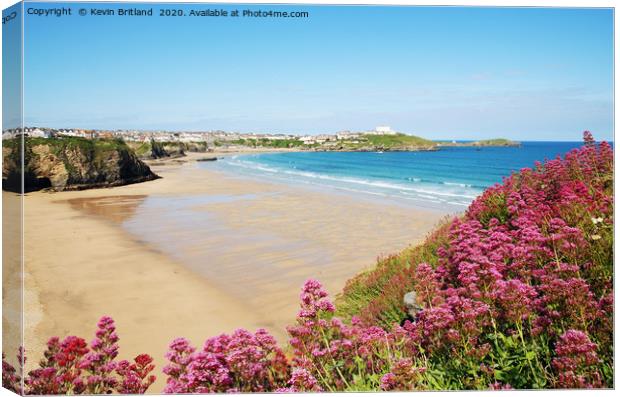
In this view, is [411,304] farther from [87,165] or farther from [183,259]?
[87,165]

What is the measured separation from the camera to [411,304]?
5852mm

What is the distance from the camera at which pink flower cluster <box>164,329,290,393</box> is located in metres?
3.99

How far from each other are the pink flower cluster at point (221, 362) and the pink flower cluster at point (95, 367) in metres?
0.33

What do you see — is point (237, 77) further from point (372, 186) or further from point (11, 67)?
point (372, 186)

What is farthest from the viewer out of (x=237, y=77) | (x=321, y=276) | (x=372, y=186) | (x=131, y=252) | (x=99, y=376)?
(x=372, y=186)

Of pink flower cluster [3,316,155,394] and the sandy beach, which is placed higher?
pink flower cluster [3,316,155,394]

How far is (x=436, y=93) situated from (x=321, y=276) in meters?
4.53

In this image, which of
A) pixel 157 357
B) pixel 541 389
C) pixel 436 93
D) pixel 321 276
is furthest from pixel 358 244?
pixel 541 389

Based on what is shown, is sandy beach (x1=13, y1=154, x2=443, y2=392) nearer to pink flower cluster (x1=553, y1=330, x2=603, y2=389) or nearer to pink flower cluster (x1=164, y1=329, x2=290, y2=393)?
pink flower cluster (x1=164, y1=329, x2=290, y2=393)

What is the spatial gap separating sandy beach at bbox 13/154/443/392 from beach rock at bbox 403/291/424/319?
6.99 ft

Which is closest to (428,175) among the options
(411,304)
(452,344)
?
(411,304)

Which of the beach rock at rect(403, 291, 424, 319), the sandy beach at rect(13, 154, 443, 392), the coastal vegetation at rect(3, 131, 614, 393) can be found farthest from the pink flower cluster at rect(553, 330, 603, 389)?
the sandy beach at rect(13, 154, 443, 392)

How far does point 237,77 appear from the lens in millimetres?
6957

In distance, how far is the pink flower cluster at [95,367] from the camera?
4.39 metres
